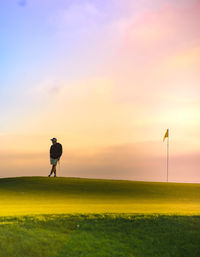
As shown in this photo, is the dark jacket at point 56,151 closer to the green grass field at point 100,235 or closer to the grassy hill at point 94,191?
the grassy hill at point 94,191

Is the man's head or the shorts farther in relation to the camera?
the shorts

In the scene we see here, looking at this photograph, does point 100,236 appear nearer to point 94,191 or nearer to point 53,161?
point 94,191

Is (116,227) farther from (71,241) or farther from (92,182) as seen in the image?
(92,182)

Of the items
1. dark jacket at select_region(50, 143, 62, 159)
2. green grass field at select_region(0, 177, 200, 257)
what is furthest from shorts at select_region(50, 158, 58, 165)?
green grass field at select_region(0, 177, 200, 257)

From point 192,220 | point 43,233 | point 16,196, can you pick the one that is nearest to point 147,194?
point 16,196

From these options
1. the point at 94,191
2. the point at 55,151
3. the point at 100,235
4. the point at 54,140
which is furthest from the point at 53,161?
the point at 100,235

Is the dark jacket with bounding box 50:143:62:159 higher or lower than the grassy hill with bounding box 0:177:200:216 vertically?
higher

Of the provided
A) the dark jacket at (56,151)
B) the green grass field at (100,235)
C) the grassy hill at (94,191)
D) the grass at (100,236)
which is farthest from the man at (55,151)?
the grass at (100,236)

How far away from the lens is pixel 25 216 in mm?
15945

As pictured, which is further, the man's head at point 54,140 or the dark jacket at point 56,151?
the dark jacket at point 56,151

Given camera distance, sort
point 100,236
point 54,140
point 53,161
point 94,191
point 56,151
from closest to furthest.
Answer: point 100,236 < point 94,191 < point 54,140 < point 56,151 < point 53,161

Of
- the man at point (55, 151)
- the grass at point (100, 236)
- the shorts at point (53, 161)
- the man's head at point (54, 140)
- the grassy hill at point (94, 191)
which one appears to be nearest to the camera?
the grass at point (100, 236)

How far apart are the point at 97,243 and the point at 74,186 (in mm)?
20915

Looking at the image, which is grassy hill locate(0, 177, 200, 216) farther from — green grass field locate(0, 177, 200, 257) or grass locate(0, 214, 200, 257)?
grass locate(0, 214, 200, 257)
